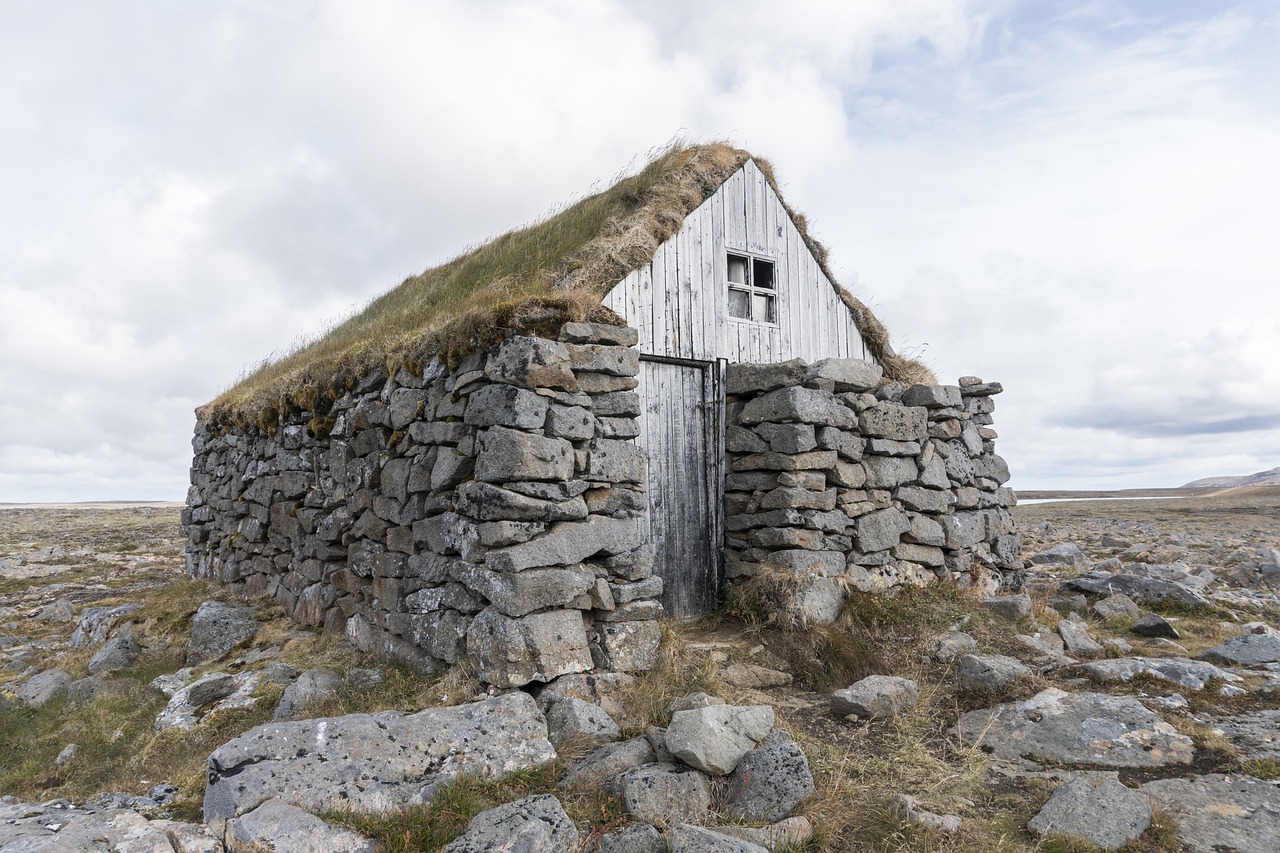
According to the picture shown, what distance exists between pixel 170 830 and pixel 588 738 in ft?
8.74

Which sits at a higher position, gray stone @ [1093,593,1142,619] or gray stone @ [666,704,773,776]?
gray stone @ [1093,593,1142,619]

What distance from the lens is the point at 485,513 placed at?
22.6 ft

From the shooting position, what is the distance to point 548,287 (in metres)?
8.31

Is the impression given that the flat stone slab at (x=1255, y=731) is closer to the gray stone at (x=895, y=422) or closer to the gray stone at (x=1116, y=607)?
the gray stone at (x=1116, y=607)

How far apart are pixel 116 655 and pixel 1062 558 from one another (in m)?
15.9

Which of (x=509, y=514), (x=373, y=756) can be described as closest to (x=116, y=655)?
(x=509, y=514)

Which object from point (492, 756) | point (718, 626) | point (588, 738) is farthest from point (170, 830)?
point (718, 626)

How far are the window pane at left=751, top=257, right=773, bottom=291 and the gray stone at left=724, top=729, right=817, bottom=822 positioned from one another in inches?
258

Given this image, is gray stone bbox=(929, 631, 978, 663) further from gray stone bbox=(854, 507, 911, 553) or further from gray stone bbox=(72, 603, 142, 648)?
gray stone bbox=(72, 603, 142, 648)

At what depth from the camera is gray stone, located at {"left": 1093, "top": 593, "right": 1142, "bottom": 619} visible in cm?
1052

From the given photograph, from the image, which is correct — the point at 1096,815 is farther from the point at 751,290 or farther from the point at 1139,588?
the point at 1139,588

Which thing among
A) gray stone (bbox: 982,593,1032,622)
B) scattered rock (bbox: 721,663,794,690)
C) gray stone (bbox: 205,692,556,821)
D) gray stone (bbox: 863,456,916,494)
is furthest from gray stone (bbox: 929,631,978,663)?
gray stone (bbox: 205,692,556,821)

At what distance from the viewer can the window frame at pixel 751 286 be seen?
10131 mm

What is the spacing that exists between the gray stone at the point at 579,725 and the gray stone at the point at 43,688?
6.74m
